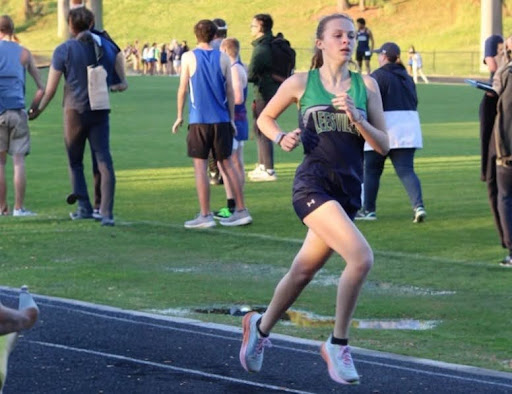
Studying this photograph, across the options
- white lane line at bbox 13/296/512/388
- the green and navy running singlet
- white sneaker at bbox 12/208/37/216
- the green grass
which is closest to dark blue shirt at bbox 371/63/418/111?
white sneaker at bbox 12/208/37/216

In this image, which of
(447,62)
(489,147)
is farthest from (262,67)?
(447,62)

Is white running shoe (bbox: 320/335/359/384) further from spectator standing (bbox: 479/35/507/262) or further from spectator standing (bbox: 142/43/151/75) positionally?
spectator standing (bbox: 142/43/151/75)

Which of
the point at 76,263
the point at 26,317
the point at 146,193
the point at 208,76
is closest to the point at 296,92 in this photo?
the point at 26,317

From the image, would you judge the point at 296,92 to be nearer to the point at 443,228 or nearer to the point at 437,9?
the point at 443,228

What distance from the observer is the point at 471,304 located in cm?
983

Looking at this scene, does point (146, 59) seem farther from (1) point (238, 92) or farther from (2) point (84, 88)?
(2) point (84, 88)

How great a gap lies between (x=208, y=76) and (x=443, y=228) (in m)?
2.87

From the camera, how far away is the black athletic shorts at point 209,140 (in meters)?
13.5

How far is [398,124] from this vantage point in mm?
14172

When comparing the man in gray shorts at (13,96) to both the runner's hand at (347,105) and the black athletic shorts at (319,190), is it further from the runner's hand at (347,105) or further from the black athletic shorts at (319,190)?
the runner's hand at (347,105)

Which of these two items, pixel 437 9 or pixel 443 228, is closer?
pixel 443 228

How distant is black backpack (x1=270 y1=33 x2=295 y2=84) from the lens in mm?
17438

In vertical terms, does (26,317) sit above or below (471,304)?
above

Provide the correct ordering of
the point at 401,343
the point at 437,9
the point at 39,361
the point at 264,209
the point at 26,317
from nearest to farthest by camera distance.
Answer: the point at 26,317 < the point at 39,361 < the point at 401,343 < the point at 264,209 < the point at 437,9
